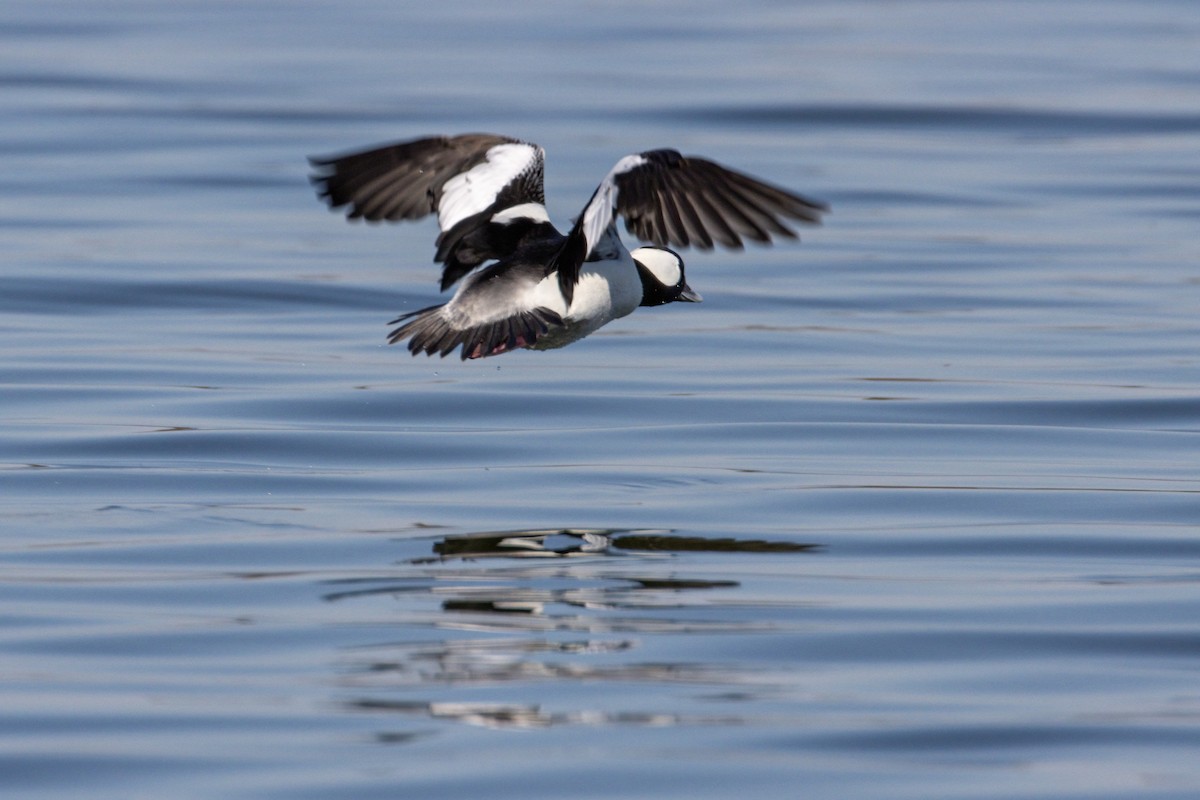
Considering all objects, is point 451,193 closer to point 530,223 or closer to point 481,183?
point 481,183

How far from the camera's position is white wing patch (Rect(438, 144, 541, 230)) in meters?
8.30

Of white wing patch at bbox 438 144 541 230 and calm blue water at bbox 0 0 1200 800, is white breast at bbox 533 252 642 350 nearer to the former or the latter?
white wing patch at bbox 438 144 541 230

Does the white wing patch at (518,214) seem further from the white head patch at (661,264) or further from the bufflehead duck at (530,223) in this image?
the white head patch at (661,264)

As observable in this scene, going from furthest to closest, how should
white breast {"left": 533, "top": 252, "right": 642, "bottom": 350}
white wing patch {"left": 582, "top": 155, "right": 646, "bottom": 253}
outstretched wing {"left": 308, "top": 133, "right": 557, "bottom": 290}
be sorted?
1. outstretched wing {"left": 308, "top": 133, "right": 557, "bottom": 290}
2. white breast {"left": 533, "top": 252, "right": 642, "bottom": 350}
3. white wing patch {"left": 582, "top": 155, "right": 646, "bottom": 253}

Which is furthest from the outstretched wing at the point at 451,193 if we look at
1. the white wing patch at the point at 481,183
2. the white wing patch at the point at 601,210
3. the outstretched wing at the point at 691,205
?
the white wing patch at the point at 601,210

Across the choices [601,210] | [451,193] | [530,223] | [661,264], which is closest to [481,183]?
[451,193]

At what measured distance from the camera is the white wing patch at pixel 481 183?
8305 mm

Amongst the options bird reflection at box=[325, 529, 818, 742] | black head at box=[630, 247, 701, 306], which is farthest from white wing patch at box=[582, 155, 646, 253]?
black head at box=[630, 247, 701, 306]

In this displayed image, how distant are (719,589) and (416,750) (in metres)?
1.82

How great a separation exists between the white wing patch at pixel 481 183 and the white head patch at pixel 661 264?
27.9 inches

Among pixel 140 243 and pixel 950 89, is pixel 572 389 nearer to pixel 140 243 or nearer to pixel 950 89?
pixel 140 243

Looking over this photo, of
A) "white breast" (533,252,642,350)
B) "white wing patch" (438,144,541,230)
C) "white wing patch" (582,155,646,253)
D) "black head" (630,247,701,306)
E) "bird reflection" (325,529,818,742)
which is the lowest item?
"bird reflection" (325,529,818,742)

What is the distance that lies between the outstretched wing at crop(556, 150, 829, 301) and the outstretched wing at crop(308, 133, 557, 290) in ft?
1.81

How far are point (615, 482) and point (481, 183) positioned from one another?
1.34m
